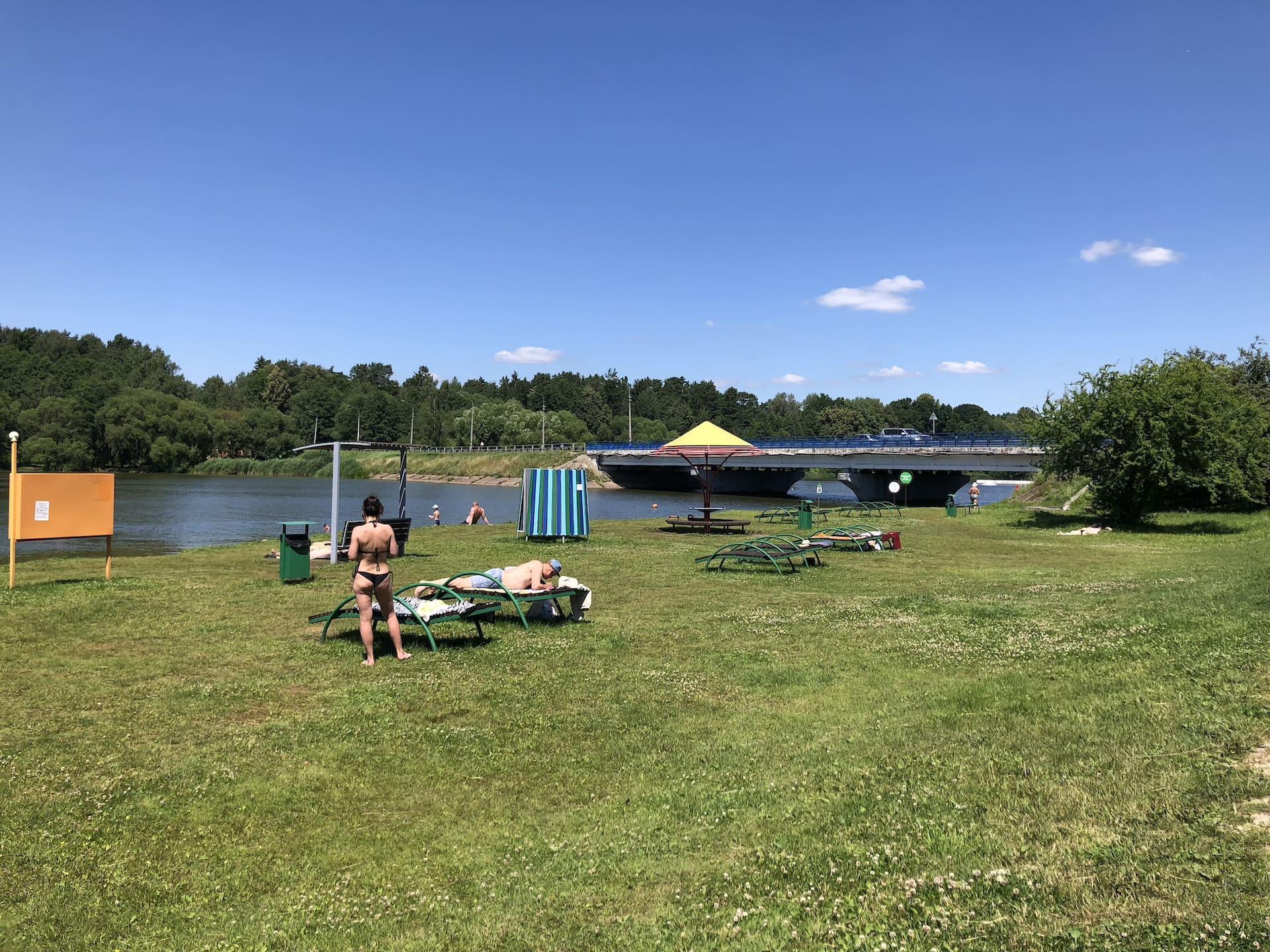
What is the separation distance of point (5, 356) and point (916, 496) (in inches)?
5467

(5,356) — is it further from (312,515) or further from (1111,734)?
(1111,734)

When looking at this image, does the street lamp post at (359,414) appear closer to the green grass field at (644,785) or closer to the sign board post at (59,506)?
the sign board post at (59,506)

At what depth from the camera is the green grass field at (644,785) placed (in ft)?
14.1

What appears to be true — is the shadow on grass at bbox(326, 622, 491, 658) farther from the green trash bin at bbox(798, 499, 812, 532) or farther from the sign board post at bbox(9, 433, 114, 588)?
the green trash bin at bbox(798, 499, 812, 532)

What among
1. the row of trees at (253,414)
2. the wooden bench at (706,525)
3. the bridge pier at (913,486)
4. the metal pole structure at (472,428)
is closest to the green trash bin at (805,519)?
the wooden bench at (706,525)

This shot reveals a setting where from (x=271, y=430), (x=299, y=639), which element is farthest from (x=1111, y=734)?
(x=271, y=430)

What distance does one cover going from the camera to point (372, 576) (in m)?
9.61

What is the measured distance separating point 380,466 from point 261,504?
189ft

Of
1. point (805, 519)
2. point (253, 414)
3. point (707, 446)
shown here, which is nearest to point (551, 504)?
point (707, 446)

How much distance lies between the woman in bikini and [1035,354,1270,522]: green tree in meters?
28.3

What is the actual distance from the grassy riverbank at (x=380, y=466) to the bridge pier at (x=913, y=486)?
121 ft

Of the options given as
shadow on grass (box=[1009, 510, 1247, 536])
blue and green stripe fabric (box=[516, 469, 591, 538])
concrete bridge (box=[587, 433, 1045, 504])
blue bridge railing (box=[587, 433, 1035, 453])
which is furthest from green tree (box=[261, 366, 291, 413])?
shadow on grass (box=[1009, 510, 1247, 536])

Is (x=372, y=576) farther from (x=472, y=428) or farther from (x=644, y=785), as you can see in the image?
(x=472, y=428)

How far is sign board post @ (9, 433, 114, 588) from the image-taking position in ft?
46.9
